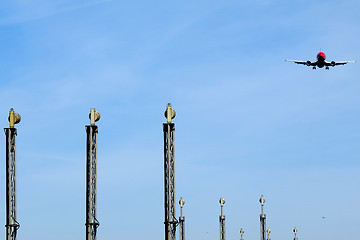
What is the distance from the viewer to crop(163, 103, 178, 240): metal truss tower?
175 feet

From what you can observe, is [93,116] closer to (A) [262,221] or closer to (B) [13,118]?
(B) [13,118]

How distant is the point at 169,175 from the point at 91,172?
6162mm

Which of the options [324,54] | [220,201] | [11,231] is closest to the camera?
[11,231]

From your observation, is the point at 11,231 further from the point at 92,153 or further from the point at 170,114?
the point at 170,114

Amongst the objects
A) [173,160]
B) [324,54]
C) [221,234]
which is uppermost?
[324,54]

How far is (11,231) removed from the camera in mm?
57375


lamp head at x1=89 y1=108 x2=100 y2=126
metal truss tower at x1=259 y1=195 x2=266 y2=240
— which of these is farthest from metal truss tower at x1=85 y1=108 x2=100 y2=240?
metal truss tower at x1=259 y1=195 x2=266 y2=240

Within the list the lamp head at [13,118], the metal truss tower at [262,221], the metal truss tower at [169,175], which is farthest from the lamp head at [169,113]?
the metal truss tower at [262,221]

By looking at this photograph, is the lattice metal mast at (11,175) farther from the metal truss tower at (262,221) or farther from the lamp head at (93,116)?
the metal truss tower at (262,221)

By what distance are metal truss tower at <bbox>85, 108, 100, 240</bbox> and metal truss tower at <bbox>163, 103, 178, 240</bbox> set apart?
5460 millimetres

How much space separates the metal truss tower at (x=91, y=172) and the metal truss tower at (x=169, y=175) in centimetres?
546

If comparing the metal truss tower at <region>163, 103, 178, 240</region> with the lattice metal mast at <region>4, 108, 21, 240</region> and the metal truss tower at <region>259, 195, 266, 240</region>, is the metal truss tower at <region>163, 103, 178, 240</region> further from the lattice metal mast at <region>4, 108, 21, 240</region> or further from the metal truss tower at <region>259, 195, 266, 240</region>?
the metal truss tower at <region>259, 195, 266, 240</region>

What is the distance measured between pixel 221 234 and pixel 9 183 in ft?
139

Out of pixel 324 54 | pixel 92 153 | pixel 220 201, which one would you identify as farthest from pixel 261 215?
pixel 92 153
